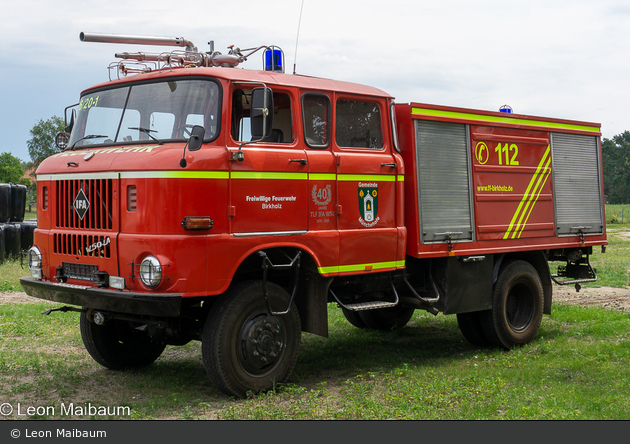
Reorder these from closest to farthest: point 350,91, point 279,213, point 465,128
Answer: point 279,213
point 350,91
point 465,128

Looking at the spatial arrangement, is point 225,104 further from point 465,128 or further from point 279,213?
point 465,128

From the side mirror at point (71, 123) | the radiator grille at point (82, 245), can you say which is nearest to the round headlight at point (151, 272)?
the radiator grille at point (82, 245)

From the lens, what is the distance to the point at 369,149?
7582mm

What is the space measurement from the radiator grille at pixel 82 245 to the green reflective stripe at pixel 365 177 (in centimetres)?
251

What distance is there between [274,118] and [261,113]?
0.80 metres

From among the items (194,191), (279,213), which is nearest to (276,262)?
(279,213)

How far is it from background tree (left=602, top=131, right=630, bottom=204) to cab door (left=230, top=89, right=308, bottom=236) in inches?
3314

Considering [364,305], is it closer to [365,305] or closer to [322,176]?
[365,305]

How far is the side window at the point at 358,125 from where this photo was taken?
7.35 meters

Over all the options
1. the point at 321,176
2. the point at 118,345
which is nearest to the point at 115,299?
the point at 118,345

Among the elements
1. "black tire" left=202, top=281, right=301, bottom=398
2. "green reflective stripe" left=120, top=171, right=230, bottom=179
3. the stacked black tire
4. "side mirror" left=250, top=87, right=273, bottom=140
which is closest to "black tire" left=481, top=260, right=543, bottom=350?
"black tire" left=202, top=281, right=301, bottom=398

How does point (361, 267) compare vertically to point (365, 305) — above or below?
above

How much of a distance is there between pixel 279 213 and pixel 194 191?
39.0 inches

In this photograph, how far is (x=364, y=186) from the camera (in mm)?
7426
